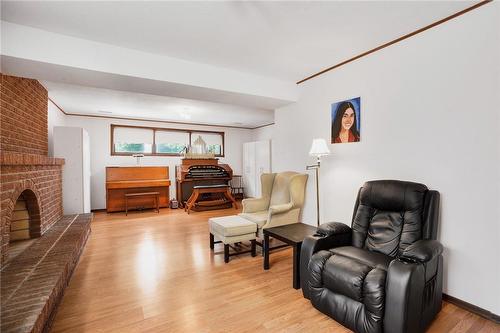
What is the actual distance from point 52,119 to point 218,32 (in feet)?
14.0

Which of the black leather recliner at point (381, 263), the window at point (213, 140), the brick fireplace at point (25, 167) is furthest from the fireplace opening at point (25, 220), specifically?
the window at point (213, 140)

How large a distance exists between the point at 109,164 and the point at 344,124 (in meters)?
5.89

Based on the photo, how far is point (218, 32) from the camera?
231 cm

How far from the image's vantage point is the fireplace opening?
9.36ft

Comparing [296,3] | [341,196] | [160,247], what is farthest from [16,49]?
[341,196]

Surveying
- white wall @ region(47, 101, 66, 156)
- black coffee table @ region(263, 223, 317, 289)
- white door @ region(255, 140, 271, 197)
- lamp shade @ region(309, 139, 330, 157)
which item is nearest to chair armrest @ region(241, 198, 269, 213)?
black coffee table @ region(263, 223, 317, 289)

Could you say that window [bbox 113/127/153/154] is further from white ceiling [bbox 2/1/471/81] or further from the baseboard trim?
the baseboard trim

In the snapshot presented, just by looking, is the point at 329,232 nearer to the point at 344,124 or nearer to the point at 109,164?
the point at 344,124

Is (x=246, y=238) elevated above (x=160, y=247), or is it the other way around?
(x=246, y=238)

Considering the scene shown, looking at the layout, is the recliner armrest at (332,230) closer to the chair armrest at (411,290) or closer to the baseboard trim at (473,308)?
the chair armrest at (411,290)

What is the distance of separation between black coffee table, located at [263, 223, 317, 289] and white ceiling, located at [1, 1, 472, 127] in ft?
6.11

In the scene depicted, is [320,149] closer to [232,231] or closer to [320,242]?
[320,242]

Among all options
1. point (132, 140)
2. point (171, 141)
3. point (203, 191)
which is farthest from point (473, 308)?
point (132, 140)

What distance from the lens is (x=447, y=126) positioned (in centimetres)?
212
